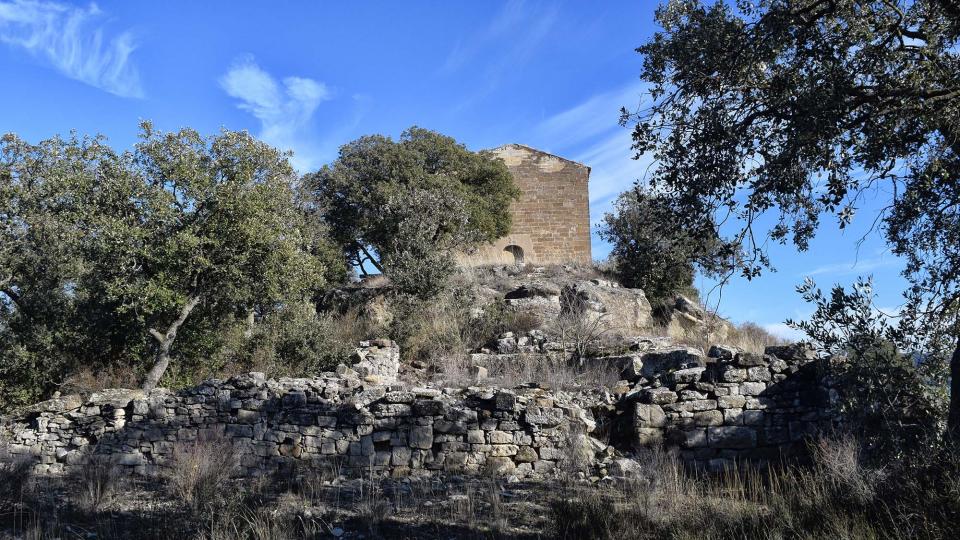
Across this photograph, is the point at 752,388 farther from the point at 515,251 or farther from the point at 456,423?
the point at 515,251

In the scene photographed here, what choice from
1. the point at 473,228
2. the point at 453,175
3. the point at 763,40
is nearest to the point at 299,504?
the point at 763,40

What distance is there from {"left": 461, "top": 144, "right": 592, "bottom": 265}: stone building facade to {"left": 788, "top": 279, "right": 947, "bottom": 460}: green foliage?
79.3 ft

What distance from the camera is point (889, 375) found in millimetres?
6152

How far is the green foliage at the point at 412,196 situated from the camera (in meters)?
24.2

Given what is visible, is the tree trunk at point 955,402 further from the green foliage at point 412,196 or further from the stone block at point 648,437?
the green foliage at point 412,196

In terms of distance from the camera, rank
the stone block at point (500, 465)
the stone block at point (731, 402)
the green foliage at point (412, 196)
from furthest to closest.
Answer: the green foliage at point (412, 196) → the stone block at point (731, 402) → the stone block at point (500, 465)

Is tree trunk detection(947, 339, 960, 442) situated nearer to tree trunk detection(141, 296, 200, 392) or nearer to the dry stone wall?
the dry stone wall

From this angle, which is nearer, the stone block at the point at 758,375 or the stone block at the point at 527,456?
the stone block at the point at 527,456

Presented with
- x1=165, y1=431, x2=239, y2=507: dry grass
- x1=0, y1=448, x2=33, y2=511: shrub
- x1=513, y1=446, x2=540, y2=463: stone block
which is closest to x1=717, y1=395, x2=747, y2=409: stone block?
x1=513, y1=446, x2=540, y2=463: stone block

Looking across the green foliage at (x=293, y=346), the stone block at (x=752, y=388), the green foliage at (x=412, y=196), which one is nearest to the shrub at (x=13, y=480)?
the green foliage at (x=293, y=346)

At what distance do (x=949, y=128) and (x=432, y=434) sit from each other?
24.4 feet

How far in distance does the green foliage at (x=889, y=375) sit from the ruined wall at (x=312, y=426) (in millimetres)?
4638

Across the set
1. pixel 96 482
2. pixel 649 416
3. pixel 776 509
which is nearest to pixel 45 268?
pixel 96 482

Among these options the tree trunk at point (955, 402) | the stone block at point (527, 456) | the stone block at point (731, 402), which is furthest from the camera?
the stone block at point (731, 402)
